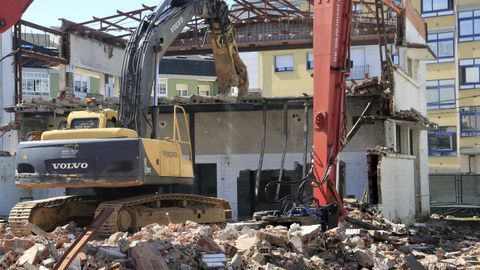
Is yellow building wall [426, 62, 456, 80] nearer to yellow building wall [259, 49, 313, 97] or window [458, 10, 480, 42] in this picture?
window [458, 10, 480, 42]

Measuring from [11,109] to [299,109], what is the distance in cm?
1055

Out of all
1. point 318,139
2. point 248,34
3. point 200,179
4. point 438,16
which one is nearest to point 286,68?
point 438,16

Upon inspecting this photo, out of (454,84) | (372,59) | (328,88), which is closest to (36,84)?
(372,59)

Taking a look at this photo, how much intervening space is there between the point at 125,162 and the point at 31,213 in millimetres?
2675

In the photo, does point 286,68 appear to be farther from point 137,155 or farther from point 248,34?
point 137,155

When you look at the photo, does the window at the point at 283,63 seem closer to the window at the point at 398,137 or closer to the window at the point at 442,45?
the window at the point at 442,45

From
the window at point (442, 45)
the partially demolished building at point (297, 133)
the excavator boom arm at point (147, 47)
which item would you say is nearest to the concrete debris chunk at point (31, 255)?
the excavator boom arm at point (147, 47)

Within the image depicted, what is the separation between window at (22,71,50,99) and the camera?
167ft

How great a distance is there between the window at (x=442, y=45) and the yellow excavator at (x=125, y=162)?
112ft

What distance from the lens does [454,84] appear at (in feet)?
155

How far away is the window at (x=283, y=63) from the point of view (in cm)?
4388

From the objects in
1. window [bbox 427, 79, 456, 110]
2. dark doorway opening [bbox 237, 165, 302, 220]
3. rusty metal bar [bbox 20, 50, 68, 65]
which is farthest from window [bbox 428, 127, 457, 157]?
rusty metal bar [bbox 20, 50, 68, 65]

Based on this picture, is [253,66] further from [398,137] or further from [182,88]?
[398,137]

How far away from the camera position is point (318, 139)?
13.8 metres
